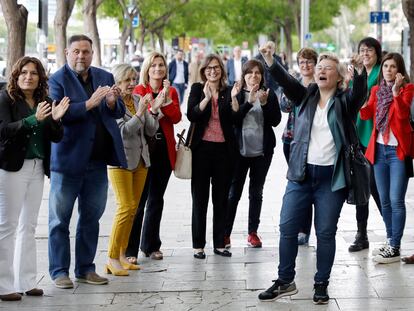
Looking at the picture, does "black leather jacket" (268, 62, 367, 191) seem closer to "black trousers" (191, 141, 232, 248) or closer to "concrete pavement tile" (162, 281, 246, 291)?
"concrete pavement tile" (162, 281, 246, 291)

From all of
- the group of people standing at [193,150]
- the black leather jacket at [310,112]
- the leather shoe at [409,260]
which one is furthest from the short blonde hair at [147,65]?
the leather shoe at [409,260]

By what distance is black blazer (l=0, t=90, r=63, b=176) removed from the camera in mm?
7258

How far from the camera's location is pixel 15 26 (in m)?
15.3

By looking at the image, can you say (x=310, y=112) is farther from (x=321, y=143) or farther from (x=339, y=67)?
(x=339, y=67)

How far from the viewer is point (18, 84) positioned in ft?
24.5

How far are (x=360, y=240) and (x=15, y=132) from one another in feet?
12.3

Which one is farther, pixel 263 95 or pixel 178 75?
pixel 178 75

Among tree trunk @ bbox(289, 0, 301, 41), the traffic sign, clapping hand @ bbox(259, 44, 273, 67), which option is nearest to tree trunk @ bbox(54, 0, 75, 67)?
the traffic sign

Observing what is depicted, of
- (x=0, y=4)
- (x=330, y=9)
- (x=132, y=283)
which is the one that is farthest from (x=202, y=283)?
(x=330, y=9)

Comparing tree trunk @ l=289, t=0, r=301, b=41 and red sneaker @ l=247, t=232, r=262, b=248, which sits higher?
tree trunk @ l=289, t=0, r=301, b=41

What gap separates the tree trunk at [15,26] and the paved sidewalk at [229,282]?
5.31 meters

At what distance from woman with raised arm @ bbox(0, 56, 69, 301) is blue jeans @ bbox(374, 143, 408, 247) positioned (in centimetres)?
299

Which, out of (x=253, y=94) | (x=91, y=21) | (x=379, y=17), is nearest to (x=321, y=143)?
(x=253, y=94)

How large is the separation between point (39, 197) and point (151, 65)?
6.04 ft
